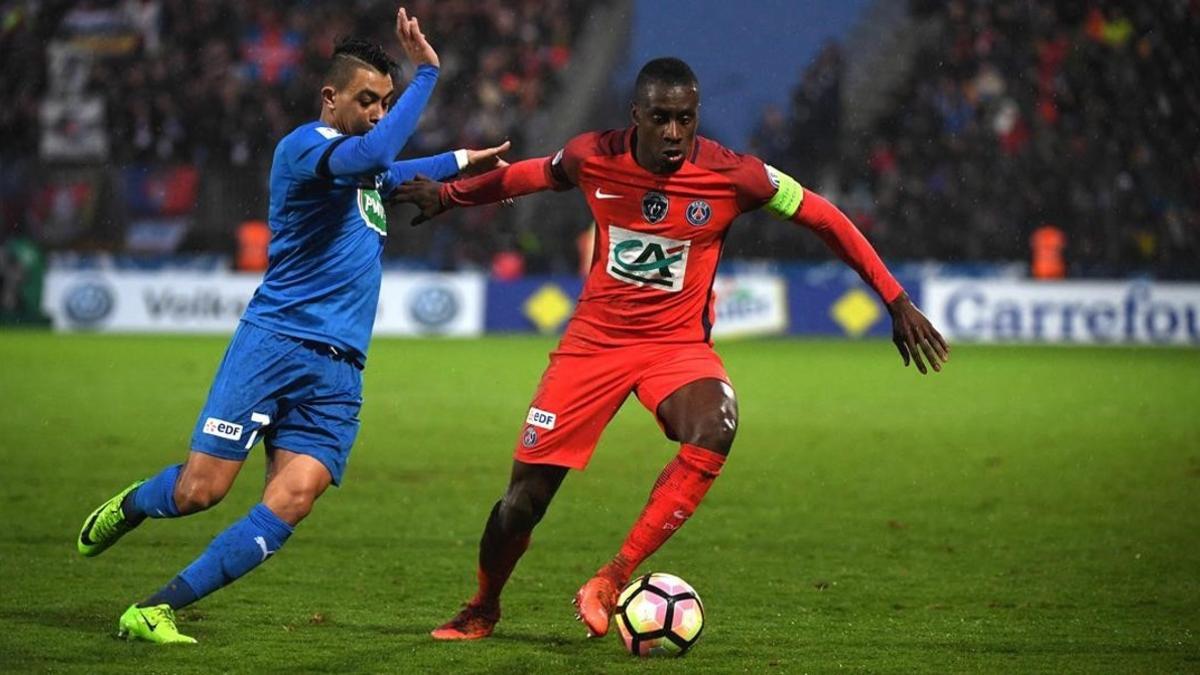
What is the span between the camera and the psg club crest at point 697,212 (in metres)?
5.79

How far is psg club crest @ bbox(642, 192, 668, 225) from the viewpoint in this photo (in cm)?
578

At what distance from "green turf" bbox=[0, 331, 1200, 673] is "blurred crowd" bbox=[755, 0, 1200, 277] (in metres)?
7.84

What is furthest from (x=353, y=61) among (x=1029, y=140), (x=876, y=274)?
(x=1029, y=140)

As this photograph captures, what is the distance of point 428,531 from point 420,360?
35.2 feet

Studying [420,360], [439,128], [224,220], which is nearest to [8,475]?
[420,360]

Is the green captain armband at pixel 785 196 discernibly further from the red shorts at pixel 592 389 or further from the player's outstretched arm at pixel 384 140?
the player's outstretched arm at pixel 384 140

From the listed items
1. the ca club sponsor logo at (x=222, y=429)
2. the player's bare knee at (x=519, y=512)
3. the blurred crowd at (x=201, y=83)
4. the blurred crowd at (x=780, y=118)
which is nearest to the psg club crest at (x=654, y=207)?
the player's bare knee at (x=519, y=512)

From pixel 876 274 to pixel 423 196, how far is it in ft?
5.54

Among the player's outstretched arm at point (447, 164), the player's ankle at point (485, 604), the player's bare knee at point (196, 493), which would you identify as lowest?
the player's ankle at point (485, 604)

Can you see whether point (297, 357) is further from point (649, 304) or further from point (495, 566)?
point (649, 304)

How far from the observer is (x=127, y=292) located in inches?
909

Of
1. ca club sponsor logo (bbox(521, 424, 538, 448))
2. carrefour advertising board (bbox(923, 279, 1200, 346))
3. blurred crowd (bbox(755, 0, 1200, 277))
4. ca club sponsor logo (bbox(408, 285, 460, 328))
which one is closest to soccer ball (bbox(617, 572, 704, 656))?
ca club sponsor logo (bbox(521, 424, 538, 448))

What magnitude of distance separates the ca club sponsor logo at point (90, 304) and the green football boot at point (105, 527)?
17974 mm

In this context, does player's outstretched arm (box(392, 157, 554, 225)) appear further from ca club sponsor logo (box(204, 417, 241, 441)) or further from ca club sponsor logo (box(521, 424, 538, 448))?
ca club sponsor logo (box(204, 417, 241, 441))
